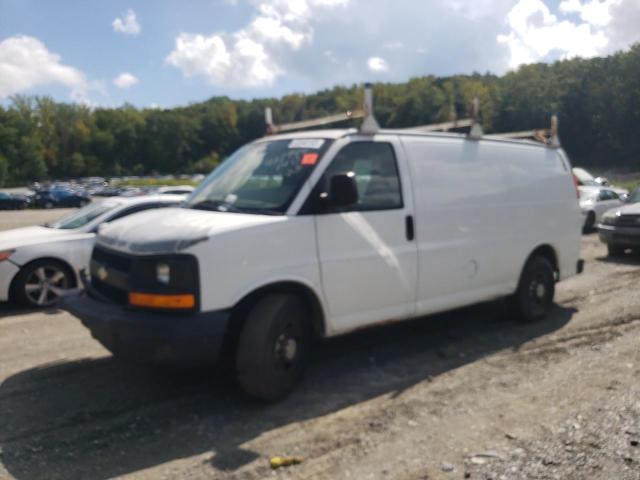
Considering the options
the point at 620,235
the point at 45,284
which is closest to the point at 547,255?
the point at 620,235

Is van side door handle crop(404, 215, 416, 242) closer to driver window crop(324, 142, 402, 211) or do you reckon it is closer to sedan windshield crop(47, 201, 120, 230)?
driver window crop(324, 142, 402, 211)

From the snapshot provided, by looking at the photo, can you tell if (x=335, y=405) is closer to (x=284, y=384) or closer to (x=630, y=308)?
(x=284, y=384)

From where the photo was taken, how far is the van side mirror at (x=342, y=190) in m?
4.86

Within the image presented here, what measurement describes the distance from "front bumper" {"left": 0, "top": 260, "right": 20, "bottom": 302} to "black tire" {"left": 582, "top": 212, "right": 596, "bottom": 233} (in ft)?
48.7

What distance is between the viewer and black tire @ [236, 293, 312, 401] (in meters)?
4.52

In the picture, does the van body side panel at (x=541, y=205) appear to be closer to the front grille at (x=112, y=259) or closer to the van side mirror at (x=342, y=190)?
the van side mirror at (x=342, y=190)

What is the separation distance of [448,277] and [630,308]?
124 inches

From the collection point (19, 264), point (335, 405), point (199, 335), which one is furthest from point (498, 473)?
point (19, 264)

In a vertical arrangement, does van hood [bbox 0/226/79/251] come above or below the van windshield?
below

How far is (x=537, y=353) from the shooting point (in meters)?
5.99

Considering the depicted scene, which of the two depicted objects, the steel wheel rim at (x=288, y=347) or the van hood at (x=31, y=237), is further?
the van hood at (x=31, y=237)

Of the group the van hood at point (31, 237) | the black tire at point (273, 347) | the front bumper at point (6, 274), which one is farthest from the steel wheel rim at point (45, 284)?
the black tire at point (273, 347)

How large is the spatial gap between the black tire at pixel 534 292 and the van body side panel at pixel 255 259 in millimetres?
2983

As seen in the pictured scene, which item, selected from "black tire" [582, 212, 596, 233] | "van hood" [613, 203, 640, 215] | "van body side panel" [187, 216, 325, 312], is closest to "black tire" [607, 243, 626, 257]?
"van hood" [613, 203, 640, 215]
